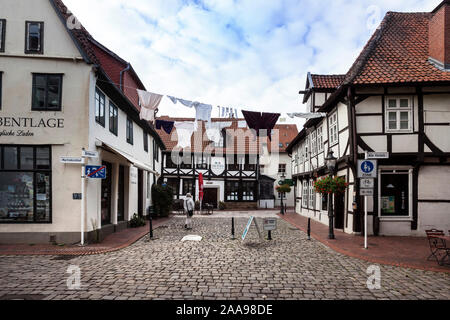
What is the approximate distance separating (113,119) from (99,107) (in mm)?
1856

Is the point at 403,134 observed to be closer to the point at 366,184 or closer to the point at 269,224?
the point at 366,184

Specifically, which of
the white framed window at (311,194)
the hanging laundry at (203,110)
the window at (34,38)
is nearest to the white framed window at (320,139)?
the white framed window at (311,194)

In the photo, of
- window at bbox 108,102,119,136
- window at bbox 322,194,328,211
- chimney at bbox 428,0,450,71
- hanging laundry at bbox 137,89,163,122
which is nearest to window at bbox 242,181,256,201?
window at bbox 322,194,328,211

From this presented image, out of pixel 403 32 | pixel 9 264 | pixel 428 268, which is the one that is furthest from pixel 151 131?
pixel 428 268

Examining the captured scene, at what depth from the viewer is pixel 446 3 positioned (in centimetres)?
1223

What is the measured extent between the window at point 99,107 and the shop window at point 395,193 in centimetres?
→ 1160

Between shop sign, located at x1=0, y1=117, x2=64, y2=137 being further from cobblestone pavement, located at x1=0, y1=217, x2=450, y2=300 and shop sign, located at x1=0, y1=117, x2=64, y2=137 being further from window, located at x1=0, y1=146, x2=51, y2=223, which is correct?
cobblestone pavement, located at x1=0, y1=217, x2=450, y2=300

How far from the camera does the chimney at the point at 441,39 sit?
1148 cm

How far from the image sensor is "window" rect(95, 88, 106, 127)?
1054 cm

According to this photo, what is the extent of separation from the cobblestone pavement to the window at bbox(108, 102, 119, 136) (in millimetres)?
5814

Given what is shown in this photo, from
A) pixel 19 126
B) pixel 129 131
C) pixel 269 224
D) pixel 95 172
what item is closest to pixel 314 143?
pixel 269 224

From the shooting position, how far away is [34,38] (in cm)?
973

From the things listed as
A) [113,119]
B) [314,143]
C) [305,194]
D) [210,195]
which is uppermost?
[113,119]
